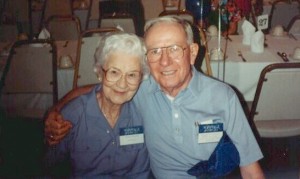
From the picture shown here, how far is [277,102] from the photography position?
2.91 meters

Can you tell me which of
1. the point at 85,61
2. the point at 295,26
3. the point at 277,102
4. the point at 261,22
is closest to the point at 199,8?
the point at 295,26

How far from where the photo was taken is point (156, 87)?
2.04 meters

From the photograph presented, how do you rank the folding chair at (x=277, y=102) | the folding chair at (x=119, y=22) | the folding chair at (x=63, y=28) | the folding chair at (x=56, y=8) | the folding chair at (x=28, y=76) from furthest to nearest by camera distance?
the folding chair at (x=56, y=8)
the folding chair at (x=63, y=28)
the folding chair at (x=119, y=22)
the folding chair at (x=28, y=76)
the folding chair at (x=277, y=102)

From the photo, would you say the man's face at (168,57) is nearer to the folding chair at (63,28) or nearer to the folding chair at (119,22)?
the folding chair at (119,22)

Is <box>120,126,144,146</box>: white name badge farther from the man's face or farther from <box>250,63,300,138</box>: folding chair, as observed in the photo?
<box>250,63,300,138</box>: folding chair

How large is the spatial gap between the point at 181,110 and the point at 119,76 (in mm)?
359

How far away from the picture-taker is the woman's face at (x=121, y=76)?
1907mm

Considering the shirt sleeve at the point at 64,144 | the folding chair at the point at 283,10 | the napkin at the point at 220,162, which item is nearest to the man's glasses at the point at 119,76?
the shirt sleeve at the point at 64,144

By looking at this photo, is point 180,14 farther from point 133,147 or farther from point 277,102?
point 133,147

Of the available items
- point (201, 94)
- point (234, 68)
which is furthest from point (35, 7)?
point (201, 94)

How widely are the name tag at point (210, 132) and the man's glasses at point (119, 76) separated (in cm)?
41

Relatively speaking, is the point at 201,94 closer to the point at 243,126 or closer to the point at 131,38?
the point at 243,126

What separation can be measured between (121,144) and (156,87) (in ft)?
1.15

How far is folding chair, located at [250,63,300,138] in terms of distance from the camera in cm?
281
